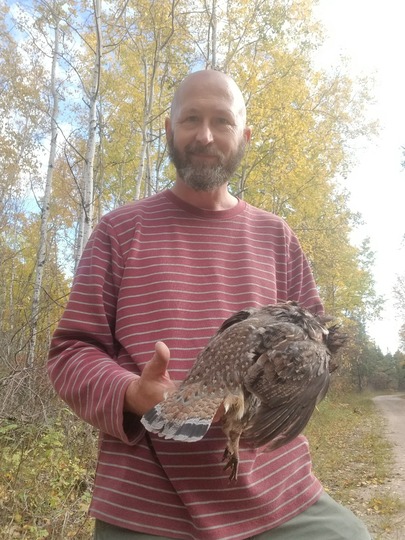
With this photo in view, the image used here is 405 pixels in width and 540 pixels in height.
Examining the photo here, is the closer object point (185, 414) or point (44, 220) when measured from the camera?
point (185, 414)

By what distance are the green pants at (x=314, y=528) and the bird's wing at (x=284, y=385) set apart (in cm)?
53

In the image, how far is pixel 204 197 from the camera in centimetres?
226

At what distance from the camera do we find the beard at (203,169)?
220cm

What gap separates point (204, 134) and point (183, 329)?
86 centimetres

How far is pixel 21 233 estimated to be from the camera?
22172 millimetres

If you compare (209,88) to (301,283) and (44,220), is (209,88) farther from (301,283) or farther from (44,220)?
(44,220)

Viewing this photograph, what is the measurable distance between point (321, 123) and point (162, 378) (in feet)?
69.7

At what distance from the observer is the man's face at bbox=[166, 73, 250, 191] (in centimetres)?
218

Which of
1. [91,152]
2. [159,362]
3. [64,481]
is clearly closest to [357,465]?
[64,481]

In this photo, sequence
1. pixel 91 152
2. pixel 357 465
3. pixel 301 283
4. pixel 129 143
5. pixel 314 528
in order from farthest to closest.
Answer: pixel 129 143
pixel 357 465
pixel 91 152
pixel 301 283
pixel 314 528

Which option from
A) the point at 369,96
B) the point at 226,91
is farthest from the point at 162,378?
the point at 369,96

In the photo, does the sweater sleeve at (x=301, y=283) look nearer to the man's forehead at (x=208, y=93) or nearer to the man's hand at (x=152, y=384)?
the man's forehead at (x=208, y=93)

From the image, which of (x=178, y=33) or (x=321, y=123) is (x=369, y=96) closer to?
(x=321, y=123)

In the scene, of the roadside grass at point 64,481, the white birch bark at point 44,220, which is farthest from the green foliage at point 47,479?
the white birch bark at point 44,220
